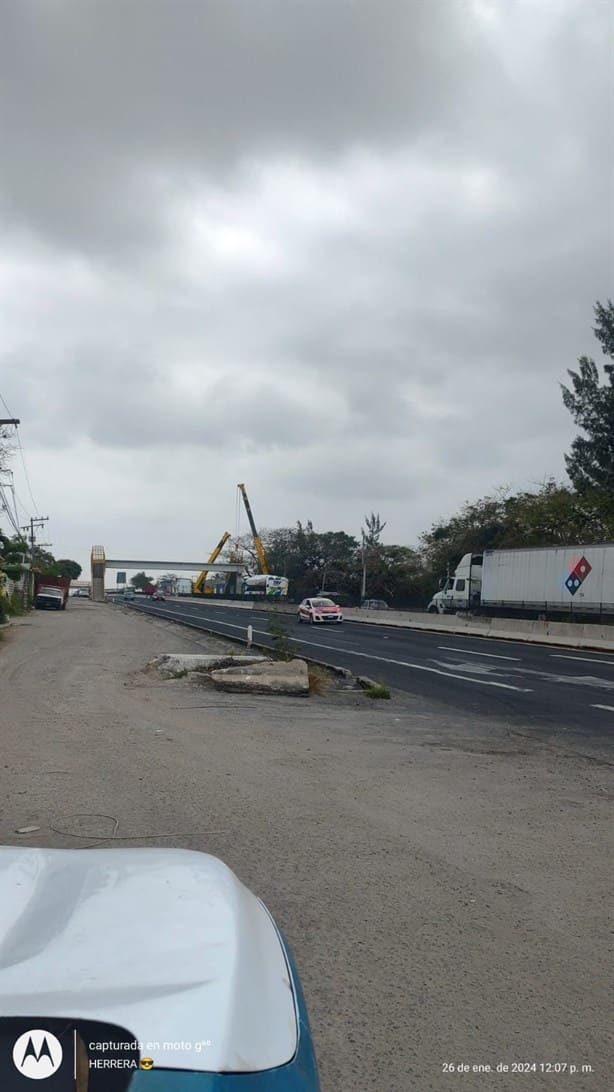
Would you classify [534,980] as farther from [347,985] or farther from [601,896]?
[601,896]

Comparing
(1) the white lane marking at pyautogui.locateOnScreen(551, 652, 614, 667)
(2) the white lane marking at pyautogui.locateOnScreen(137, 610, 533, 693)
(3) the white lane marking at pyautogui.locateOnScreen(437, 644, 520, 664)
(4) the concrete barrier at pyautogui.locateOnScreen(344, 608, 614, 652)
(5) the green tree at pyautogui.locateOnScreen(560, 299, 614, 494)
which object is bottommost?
(2) the white lane marking at pyautogui.locateOnScreen(137, 610, 533, 693)

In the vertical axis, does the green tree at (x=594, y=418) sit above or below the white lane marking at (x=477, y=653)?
above

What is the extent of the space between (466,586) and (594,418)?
12460 millimetres

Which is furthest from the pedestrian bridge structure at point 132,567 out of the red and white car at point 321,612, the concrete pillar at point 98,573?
the red and white car at point 321,612

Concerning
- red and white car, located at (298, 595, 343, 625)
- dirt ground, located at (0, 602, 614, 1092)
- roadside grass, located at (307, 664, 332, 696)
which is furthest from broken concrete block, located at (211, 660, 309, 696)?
red and white car, located at (298, 595, 343, 625)

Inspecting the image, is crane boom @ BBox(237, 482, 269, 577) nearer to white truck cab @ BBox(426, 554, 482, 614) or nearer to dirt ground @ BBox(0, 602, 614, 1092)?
white truck cab @ BBox(426, 554, 482, 614)

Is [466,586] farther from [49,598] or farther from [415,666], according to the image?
[49,598]

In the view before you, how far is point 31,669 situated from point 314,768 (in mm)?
11530

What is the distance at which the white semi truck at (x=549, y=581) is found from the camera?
3462 cm

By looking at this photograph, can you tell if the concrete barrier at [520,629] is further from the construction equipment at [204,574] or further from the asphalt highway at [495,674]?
the construction equipment at [204,574]

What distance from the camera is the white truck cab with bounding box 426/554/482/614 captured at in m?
50.1

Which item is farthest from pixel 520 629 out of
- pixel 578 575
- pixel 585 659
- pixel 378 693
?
pixel 378 693

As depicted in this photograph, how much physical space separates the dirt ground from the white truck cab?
37.3m

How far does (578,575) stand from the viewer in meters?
35.8
